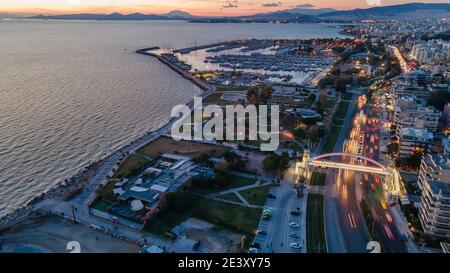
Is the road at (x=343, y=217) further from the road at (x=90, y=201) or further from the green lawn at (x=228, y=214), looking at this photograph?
the road at (x=90, y=201)

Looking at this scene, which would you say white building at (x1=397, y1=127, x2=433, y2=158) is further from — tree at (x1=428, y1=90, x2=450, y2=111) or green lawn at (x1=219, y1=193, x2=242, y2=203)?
green lawn at (x1=219, y1=193, x2=242, y2=203)

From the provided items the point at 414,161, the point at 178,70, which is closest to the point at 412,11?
the point at 178,70

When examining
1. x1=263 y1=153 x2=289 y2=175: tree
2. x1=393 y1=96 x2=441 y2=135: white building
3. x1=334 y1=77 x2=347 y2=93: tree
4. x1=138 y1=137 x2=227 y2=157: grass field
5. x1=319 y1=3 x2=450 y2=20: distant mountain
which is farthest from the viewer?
x1=319 y1=3 x2=450 y2=20: distant mountain

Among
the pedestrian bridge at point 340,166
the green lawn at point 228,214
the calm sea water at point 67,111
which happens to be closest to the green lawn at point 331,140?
the pedestrian bridge at point 340,166

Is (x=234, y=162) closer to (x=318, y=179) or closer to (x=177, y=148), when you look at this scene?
(x=318, y=179)

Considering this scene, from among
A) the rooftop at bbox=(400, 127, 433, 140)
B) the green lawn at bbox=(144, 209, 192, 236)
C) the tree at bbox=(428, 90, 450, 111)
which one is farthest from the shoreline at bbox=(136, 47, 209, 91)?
the green lawn at bbox=(144, 209, 192, 236)
